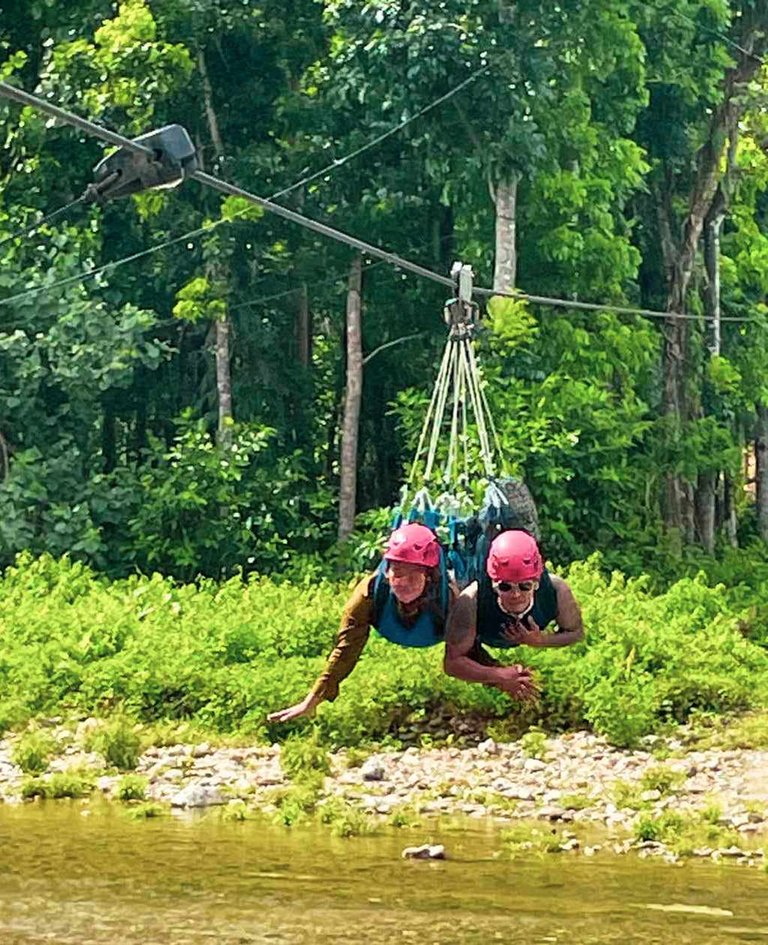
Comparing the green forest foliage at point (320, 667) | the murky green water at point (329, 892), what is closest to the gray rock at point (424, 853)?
the murky green water at point (329, 892)

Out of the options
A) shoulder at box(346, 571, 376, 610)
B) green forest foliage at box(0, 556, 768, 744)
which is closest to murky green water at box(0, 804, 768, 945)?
shoulder at box(346, 571, 376, 610)

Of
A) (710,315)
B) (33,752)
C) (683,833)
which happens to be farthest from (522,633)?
(710,315)

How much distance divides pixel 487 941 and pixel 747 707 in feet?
17.9

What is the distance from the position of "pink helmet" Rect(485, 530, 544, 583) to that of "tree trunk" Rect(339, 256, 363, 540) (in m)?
11.5

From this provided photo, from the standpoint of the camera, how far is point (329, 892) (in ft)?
30.0

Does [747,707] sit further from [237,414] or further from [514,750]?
[237,414]

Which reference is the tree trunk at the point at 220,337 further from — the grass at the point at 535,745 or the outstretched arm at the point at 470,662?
the outstretched arm at the point at 470,662

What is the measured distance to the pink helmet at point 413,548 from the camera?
653 cm

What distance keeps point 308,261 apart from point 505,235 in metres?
2.56

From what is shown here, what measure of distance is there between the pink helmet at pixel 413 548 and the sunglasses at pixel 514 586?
0.25 meters

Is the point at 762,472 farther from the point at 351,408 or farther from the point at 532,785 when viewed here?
the point at 532,785

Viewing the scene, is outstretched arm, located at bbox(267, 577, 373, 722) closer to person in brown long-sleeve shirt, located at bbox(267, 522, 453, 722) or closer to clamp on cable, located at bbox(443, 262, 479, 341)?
person in brown long-sleeve shirt, located at bbox(267, 522, 453, 722)

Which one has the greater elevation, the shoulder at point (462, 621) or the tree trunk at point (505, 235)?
the tree trunk at point (505, 235)

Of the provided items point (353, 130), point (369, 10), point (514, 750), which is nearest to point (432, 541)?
point (514, 750)
